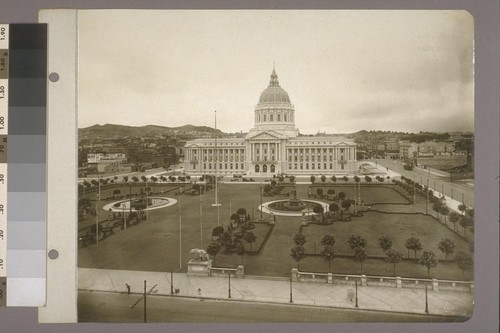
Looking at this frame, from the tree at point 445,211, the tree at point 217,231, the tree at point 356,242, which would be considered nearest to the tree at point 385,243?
the tree at point 356,242

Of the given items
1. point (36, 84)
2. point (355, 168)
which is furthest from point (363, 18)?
point (36, 84)

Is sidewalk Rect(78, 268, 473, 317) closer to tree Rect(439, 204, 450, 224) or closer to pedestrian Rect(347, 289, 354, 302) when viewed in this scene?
pedestrian Rect(347, 289, 354, 302)

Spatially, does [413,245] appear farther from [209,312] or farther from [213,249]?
[209,312]

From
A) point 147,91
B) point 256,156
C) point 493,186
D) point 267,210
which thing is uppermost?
point 147,91

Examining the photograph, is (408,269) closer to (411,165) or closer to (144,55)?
(411,165)

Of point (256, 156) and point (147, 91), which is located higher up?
point (147, 91)

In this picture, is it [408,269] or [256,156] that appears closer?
[408,269]

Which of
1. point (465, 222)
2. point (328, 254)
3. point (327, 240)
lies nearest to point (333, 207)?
point (327, 240)
